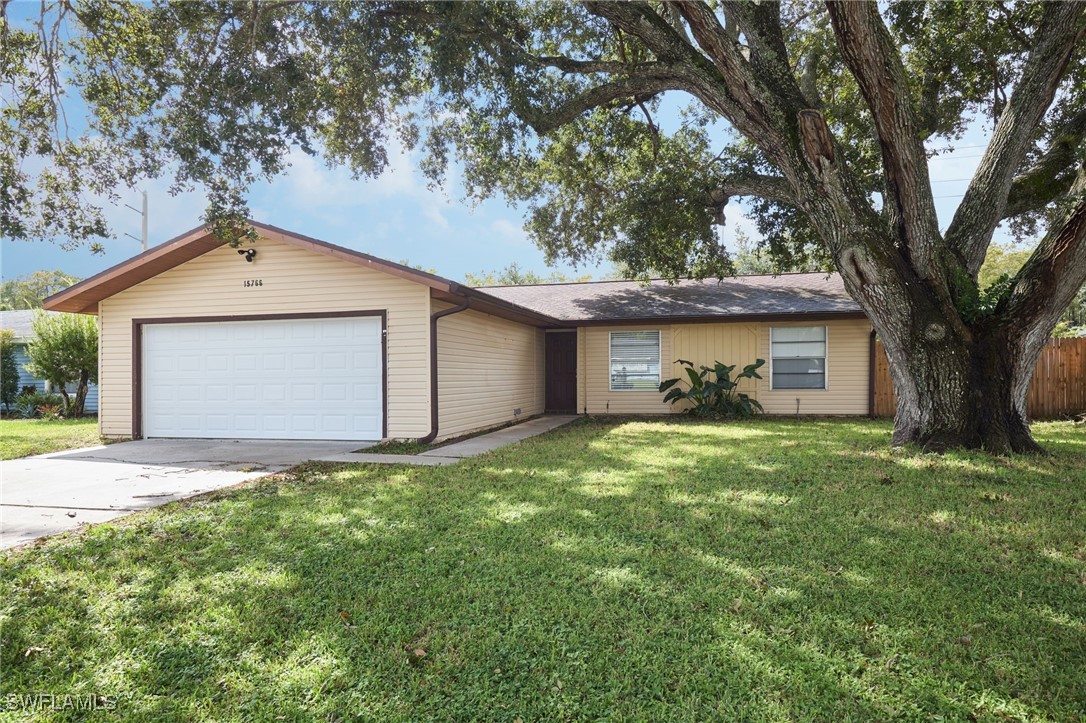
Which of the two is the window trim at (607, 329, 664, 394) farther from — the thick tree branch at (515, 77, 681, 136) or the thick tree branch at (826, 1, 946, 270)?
the thick tree branch at (826, 1, 946, 270)

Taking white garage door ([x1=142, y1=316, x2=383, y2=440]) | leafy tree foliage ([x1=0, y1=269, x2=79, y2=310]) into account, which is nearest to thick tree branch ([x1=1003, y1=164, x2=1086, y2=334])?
white garage door ([x1=142, y1=316, x2=383, y2=440])

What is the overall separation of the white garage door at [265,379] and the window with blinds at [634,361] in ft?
21.0

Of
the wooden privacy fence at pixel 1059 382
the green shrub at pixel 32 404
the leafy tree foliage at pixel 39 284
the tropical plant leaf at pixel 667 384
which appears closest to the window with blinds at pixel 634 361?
the tropical plant leaf at pixel 667 384

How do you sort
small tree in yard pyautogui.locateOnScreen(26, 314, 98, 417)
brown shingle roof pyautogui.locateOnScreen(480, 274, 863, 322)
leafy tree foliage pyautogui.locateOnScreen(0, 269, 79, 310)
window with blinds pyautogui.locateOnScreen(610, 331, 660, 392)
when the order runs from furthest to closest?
1. leafy tree foliage pyautogui.locateOnScreen(0, 269, 79, 310)
2. small tree in yard pyautogui.locateOnScreen(26, 314, 98, 417)
3. window with blinds pyautogui.locateOnScreen(610, 331, 660, 392)
4. brown shingle roof pyautogui.locateOnScreen(480, 274, 863, 322)

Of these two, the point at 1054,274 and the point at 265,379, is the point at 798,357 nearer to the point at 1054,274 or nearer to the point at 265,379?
the point at 1054,274

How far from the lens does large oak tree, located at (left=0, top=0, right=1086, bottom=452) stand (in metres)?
6.93

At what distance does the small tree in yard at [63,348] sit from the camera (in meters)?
14.3

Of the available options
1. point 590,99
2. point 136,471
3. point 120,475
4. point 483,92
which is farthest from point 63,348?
point 590,99

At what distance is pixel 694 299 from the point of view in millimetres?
14266

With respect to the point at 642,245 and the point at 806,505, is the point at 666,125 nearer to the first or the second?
the point at 642,245

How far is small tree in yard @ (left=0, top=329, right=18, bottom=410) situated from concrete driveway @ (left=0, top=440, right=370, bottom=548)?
34.2 feet

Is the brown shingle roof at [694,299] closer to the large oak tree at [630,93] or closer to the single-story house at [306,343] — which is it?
the single-story house at [306,343]

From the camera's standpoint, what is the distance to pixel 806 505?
196 inches

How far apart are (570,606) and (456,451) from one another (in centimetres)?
548
